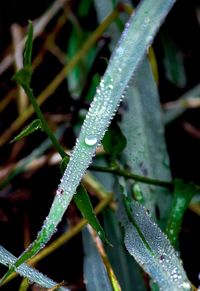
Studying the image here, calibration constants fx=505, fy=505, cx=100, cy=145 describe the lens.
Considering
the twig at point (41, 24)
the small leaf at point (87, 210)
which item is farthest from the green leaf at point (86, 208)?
the twig at point (41, 24)

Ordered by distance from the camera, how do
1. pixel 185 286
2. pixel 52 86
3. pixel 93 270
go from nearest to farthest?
pixel 185 286 < pixel 93 270 < pixel 52 86

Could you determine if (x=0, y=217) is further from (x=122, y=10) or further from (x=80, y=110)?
(x=122, y=10)

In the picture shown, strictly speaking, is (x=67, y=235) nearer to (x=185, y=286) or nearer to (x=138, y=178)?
(x=138, y=178)

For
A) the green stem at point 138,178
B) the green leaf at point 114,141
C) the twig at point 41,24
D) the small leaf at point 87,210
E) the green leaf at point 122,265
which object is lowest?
the green leaf at point 122,265

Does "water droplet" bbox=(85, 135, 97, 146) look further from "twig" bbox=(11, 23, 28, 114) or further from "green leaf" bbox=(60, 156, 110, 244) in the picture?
"twig" bbox=(11, 23, 28, 114)

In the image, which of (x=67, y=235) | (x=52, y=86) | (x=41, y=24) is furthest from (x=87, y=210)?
(x=41, y=24)

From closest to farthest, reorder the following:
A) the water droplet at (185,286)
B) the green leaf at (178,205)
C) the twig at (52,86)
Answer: the water droplet at (185,286) < the green leaf at (178,205) < the twig at (52,86)

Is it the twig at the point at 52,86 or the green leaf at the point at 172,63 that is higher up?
the twig at the point at 52,86

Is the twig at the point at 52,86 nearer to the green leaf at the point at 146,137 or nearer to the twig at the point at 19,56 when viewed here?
the twig at the point at 19,56
